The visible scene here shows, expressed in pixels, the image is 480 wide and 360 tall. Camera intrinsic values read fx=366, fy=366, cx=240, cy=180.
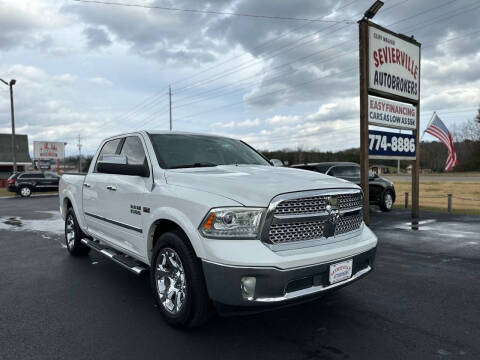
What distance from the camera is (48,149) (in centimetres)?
4909

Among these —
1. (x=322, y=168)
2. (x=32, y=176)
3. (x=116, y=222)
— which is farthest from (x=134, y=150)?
(x=32, y=176)

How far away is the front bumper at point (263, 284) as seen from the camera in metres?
2.70

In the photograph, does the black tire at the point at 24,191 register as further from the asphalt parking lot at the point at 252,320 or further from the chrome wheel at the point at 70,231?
the asphalt parking lot at the point at 252,320

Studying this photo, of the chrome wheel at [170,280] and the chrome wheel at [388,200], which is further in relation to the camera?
the chrome wheel at [388,200]

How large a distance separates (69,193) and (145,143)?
2.65m

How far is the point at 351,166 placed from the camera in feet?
39.4

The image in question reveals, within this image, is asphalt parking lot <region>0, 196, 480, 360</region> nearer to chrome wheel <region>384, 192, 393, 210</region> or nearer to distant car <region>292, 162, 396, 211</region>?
distant car <region>292, 162, 396, 211</region>

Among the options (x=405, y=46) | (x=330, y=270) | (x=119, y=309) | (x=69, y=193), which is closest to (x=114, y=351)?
(x=119, y=309)

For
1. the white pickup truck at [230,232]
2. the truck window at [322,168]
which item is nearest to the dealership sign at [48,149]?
the truck window at [322,168]

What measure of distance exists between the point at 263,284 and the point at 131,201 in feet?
6.33

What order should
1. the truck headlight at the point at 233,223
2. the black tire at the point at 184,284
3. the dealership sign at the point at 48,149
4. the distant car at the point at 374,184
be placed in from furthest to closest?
the dealership sign at the point at 48,149 → the distant car at the point at 374,184 → the black tire at the point at 184,284 → the truck headlight at the point at 233,223

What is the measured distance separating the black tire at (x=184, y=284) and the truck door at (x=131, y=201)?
471mm

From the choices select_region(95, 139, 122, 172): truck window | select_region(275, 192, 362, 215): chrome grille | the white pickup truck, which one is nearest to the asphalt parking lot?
the white pickup truck

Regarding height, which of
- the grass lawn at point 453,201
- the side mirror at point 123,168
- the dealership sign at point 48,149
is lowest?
the grass lawn at point 453,201
